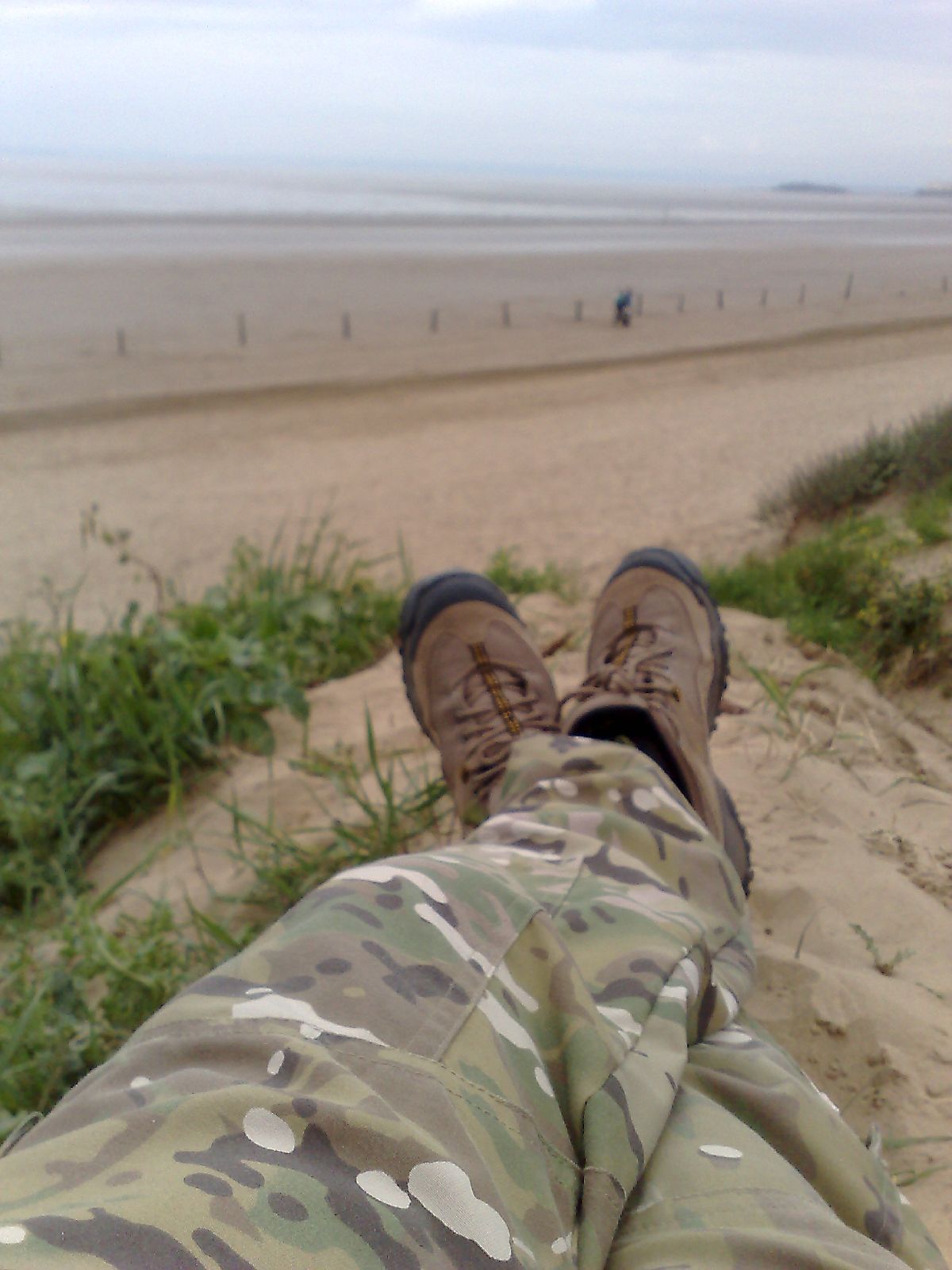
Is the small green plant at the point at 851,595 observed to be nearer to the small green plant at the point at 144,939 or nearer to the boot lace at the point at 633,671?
the boot lace at the point at 633,671

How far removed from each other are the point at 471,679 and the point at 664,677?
37 centimetres

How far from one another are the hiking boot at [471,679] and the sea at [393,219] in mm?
1612

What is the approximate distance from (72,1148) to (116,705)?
65.4 inches

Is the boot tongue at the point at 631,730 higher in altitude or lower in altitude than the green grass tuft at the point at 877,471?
lower

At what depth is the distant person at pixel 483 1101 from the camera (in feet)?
1.94

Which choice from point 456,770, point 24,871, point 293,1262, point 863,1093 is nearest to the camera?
point 293,1262

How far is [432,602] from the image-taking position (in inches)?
76.3

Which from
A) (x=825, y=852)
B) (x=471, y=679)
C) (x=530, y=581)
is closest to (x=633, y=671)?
(x=471, y=679)

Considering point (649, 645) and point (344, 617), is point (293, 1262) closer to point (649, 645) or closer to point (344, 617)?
point (649, 645)

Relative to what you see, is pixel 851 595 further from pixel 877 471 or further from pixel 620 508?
pixel 620 508

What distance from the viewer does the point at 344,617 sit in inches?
111

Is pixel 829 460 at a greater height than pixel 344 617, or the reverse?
pixel 829 460

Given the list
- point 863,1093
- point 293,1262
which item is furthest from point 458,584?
point 293,1262

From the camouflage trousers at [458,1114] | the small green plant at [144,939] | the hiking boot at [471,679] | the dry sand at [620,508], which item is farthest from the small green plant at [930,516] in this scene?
the camouflage trousers at [458,1114]
